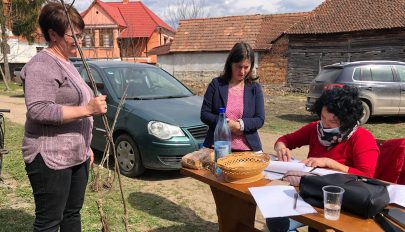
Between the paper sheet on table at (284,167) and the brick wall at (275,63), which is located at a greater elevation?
the brick wall at (275,63)

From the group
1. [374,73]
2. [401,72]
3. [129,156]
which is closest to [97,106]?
[129,156]

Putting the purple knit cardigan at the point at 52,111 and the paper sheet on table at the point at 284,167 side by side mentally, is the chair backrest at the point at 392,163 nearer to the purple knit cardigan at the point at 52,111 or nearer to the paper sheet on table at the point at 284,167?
the paper sheet on table at the point at 284,167

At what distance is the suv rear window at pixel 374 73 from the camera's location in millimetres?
9953

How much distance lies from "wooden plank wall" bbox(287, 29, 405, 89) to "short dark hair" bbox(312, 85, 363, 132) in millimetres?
16652

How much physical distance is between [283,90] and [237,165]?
18.9m

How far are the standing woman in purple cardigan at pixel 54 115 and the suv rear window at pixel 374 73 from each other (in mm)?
9044

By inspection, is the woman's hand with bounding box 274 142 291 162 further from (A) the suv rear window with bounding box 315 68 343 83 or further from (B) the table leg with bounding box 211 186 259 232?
(A) the suv rear window with bounding box 315 68 343 83

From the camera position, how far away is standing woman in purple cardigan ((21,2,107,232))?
205 centimetres

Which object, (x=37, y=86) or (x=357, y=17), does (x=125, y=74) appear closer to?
(x=37, y=86)

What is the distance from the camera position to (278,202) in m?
1.94

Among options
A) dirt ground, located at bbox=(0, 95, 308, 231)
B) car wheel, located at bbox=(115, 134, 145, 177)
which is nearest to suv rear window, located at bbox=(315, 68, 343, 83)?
dirt ground, located at bbox=(0, 95, 308, 231)

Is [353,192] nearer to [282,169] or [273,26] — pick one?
[282,169]

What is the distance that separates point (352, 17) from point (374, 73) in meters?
10.1

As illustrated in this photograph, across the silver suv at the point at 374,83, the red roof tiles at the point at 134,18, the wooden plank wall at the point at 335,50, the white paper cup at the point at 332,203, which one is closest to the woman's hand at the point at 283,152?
the white paper cup at the point at 332,203
